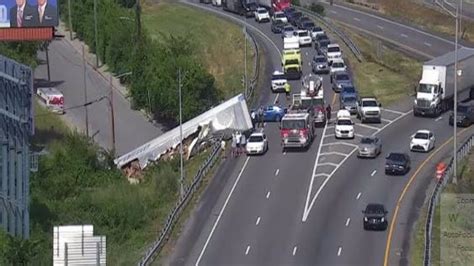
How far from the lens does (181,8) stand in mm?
149750

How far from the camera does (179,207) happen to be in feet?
244

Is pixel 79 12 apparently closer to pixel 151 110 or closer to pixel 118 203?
pixel 151 110

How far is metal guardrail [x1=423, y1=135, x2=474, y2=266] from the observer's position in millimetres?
64750

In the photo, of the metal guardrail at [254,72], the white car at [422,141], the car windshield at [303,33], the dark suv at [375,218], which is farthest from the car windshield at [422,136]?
the car windshield at [303,33]

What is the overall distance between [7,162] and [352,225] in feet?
68.3

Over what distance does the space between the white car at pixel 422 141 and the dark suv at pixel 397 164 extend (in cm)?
466

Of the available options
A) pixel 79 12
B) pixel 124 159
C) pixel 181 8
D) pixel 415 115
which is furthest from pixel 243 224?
pixel 181 8

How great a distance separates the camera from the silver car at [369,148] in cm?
8262

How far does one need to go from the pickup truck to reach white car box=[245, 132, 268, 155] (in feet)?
30.7

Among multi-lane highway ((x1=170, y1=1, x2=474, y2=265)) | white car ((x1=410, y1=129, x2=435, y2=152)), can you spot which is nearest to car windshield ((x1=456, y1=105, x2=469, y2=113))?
multi-lane highway ((x1=170, y1=1, x2=474, y2=265))

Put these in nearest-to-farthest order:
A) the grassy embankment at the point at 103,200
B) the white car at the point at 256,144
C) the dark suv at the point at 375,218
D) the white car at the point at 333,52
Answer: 1. the dark suv at the point at 375,218
2. the grassy embankment at the point at 103,200
3. the white car at the point at 256,144
4. the white car at the point at 333,52

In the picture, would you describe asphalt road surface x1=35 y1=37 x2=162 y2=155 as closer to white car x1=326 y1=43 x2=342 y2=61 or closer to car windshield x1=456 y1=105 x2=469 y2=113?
white car x1=326 y1=43 x2=342 y2=61

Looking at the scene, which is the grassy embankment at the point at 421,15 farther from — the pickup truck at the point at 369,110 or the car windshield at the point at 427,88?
the pickup truck at the point at 369,110

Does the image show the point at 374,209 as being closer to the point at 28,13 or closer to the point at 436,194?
the point at 436,194
